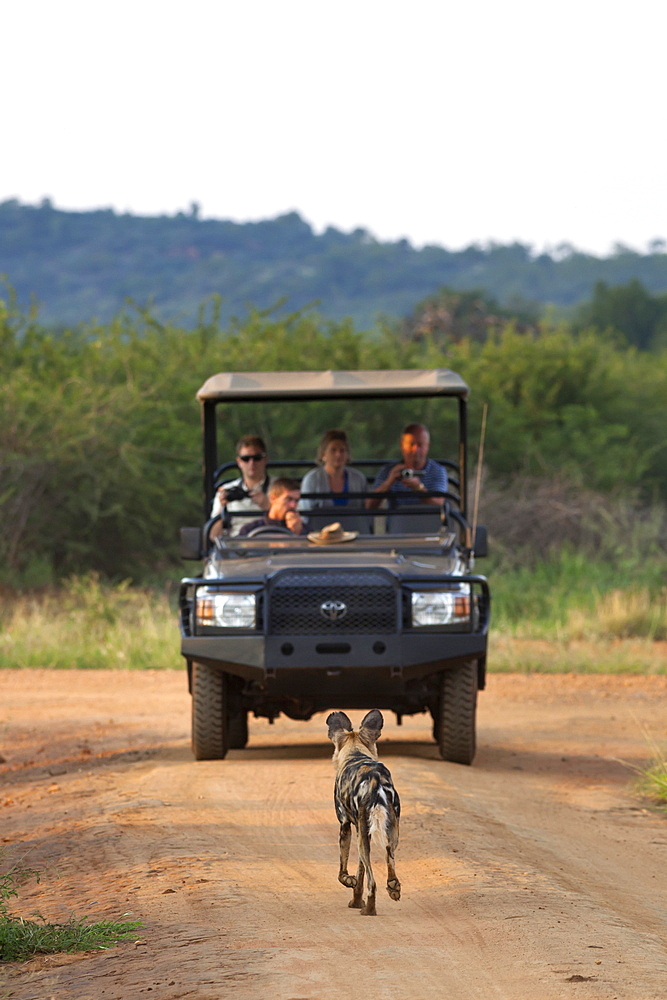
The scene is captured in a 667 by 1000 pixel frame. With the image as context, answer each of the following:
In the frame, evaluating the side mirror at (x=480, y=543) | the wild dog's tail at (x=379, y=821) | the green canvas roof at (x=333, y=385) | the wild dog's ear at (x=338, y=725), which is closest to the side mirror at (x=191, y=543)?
the green canvas roof at (x=333, y=385)

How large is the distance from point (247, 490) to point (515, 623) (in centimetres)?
684

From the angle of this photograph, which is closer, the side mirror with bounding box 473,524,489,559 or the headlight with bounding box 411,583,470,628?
the headlight with bounding box 411,583,470,628

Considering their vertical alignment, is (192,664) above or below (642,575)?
above

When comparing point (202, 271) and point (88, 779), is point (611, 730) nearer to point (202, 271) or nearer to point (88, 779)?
point (88, 779)

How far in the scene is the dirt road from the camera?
397 cm

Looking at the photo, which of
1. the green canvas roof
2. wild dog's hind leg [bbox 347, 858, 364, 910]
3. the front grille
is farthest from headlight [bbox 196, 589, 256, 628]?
wild dog's hind leg [bbox 347, 858, 364, 910]

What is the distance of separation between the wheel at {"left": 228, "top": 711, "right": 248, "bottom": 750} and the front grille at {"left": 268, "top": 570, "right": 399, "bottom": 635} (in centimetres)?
124

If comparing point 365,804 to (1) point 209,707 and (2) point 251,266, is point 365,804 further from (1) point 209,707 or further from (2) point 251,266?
(2) point 251,266

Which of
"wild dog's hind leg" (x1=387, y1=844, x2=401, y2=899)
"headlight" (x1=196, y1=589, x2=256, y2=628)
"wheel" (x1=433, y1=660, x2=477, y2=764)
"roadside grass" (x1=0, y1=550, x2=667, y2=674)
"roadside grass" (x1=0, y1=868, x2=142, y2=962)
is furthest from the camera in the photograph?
"roadside grass" (x1=0, y1=550, x2=667, y2=674)

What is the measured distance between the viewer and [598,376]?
78.3 ft

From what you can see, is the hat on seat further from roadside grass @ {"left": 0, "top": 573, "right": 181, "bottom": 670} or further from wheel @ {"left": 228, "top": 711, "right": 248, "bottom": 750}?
roadside grass @ {"left": 0, "top": 573, "right": 181, "bottom": 670}

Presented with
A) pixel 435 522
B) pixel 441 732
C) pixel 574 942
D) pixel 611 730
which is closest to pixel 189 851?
pixel 574 942

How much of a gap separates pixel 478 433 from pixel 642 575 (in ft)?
16.9

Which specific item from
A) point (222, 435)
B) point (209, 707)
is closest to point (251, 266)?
point (222, 435)
